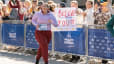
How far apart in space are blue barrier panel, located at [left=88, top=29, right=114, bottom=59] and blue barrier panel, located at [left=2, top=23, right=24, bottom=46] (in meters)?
4.12

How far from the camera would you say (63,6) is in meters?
13.6

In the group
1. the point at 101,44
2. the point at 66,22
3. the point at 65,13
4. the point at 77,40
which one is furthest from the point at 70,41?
the point at 101,44

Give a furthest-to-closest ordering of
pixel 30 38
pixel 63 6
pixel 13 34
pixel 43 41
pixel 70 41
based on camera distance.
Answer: pixel 13 34 → pixel 30 38 → pixel 63 6 → pixel 70 41 → pixel 43 41

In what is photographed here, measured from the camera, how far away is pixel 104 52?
1091 centimetres

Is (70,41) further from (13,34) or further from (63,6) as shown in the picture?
(13,34)

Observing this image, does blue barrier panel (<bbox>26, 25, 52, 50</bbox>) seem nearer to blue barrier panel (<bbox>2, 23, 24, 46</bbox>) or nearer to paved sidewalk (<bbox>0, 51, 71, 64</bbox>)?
blue barrier panel (<bbox>2, 23, 24, 46</bbox>)

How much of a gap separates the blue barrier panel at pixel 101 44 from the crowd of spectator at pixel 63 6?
1.69 ft

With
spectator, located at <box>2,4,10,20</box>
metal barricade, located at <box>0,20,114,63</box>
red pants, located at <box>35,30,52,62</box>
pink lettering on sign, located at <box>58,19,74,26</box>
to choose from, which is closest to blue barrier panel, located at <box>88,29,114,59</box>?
metal barricade, located at <box>0,20,114,63</box>

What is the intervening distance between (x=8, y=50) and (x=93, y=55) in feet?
17.6

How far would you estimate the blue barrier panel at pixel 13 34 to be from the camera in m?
14.6

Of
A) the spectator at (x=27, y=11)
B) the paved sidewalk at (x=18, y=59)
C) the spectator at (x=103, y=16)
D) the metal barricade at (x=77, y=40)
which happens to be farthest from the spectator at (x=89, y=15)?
the spectator at (x=27, y=11)

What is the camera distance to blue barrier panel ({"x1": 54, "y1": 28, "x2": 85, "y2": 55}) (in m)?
11.7

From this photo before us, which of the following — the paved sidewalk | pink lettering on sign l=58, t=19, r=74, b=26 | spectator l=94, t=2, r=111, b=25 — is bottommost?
the paved sidewalk

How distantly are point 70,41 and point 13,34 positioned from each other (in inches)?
146
